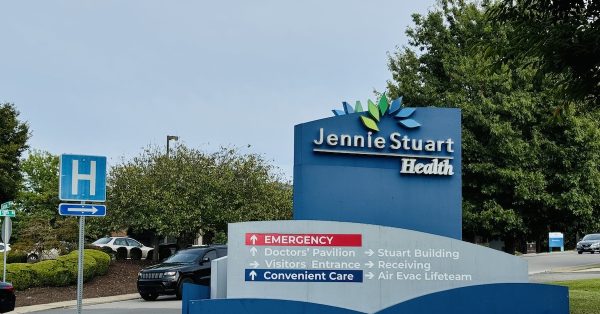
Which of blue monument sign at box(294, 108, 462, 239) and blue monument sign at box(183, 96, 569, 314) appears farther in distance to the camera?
blue monument sign at box(294, 108, 462, 239)

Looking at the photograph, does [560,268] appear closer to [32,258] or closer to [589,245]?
[589,245]

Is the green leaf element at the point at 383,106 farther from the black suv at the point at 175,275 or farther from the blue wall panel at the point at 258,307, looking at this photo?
the black suv at the point at 175,275

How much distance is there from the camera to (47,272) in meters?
27.3

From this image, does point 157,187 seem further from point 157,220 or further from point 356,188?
point 356,188

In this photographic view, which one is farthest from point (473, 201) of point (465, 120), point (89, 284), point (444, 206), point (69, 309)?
point (444, 206)

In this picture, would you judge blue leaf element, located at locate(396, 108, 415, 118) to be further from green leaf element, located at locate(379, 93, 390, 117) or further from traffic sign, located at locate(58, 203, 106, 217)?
traffic sign, located at locate(58, 203, 106, 217)

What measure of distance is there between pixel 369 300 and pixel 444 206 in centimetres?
573

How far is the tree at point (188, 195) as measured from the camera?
32250mm

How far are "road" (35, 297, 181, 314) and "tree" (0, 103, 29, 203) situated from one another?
121 ft

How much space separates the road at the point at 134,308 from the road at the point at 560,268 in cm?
1261

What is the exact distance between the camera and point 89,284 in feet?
93.9

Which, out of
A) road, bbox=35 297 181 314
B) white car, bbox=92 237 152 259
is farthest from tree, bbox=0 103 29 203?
→ road, bbox=35 297 181 314

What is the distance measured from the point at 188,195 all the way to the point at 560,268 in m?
16.6

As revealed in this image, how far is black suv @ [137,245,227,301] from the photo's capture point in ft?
77.2
